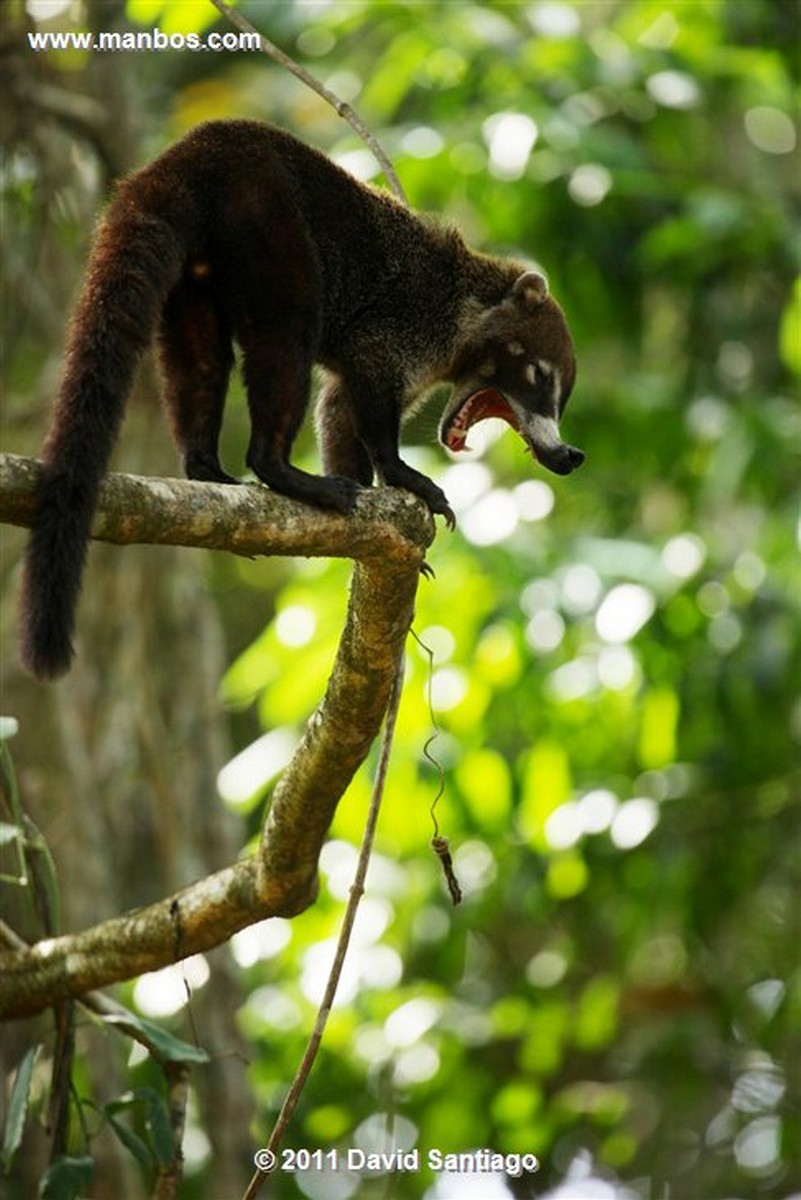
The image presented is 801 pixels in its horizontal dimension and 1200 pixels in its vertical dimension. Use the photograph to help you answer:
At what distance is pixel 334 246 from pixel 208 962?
8.04 ft

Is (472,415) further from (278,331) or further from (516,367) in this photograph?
(278,331)

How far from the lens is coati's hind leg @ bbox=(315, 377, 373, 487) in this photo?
422 centimetres

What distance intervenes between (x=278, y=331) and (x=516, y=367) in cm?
101

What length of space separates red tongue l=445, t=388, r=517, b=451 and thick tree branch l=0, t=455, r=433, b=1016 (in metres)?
1.04

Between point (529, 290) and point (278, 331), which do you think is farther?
point (529, 290)

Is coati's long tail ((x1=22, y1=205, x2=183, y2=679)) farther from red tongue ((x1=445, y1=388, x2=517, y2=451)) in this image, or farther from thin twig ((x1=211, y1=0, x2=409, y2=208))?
red tongue ((x1=445, y1=388, x2=517, y2=451))

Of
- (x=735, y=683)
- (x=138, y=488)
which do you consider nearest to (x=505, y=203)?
(x=735, y=683)

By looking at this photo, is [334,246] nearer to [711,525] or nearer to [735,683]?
[735,683]

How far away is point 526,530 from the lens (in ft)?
18.0

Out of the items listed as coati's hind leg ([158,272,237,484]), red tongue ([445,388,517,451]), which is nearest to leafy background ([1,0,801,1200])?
red tongue ([445,388,517,451])

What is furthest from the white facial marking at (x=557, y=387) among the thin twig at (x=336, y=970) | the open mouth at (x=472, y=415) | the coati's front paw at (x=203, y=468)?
the thin twig at (x=336, y=970)

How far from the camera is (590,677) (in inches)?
201

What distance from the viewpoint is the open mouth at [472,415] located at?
4387mm

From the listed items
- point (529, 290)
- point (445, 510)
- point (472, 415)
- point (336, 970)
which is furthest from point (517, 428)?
point (336, 970)
